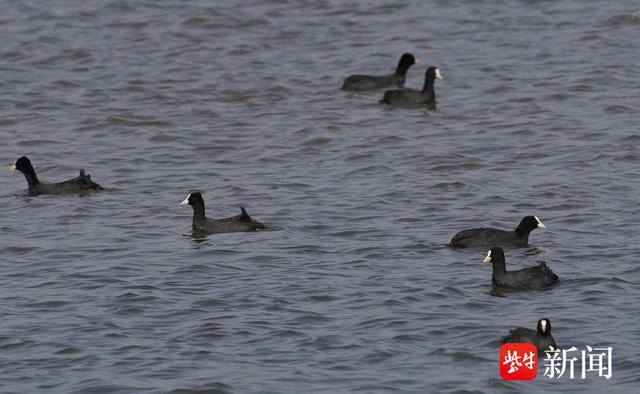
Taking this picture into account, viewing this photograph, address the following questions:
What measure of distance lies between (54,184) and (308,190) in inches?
153

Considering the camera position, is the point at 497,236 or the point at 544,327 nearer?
the point at 544,327

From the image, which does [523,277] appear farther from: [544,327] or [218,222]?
[218,222]

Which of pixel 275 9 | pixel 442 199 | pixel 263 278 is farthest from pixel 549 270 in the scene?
pixel 275 9

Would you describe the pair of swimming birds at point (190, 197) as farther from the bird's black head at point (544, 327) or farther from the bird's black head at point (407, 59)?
the bird's black head at point (407, 59)

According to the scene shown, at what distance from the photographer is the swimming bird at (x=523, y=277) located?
18.3 m

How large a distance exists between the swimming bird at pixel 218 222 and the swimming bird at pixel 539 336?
257 inches

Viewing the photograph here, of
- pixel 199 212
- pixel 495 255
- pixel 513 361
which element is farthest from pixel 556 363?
pixel 199 212

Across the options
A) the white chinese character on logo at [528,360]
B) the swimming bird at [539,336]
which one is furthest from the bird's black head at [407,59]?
the white chinese character on logo at [528,360]

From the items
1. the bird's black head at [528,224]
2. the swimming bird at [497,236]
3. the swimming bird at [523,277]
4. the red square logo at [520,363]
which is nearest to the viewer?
the red square logo at [520,363]

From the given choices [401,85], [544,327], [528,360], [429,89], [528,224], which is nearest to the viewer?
[528,360]

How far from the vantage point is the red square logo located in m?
15.1

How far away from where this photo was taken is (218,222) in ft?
71.3

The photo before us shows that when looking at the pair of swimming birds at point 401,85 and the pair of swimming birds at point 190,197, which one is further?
the pair of swimming birds at point 401,85

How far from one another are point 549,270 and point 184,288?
14.2 ft
